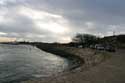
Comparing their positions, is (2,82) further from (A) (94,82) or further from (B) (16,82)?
(A) (94,82)

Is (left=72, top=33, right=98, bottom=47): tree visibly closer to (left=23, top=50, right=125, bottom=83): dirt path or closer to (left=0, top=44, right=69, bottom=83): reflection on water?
(left=0, top=44, right=69, bottom=83): reflection on water

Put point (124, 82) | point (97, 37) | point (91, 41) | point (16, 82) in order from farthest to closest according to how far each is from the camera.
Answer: point (97, 37)
point (91, 41)
point (16, 82)
point (124, 82)

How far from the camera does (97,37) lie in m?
177

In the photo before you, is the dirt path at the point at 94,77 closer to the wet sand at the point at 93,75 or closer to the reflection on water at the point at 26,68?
the wet sand at the point at 93,75

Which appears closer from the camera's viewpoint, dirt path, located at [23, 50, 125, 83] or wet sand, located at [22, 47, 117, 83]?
dirt path, located at [23, 50, 125, 83]

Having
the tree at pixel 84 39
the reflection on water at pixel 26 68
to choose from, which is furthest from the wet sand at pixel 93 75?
the tree at pixel 84 39

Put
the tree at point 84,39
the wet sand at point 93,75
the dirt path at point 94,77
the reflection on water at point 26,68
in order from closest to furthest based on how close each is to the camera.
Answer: the dirt path at point 94,77
the wet sand at point 93,75
the reflection on water at point 26,68
the tree at point 84,39

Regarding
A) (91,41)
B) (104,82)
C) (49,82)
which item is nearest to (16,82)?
(49,82)

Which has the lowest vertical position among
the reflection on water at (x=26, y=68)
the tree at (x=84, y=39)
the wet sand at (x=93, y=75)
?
the reflection on water at (x=26, y=68)

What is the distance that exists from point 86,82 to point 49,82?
2789 millimetres

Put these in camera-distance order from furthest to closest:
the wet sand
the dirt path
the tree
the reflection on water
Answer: the tree → the reflection on water → the wet sand → the dirt path

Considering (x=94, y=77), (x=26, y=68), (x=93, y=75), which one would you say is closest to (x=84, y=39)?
(x=26, y=68)

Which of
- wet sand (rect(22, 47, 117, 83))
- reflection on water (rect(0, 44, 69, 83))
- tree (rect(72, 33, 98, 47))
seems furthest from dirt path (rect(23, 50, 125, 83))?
tree (rect(72, 33, 98, 47))

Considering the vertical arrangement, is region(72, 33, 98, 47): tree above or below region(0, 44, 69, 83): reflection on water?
above
